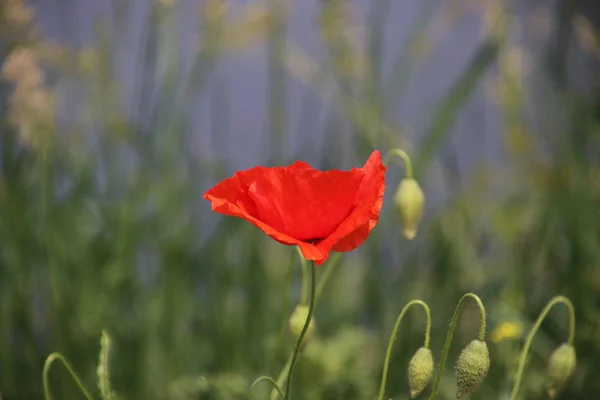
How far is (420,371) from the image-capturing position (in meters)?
0.39

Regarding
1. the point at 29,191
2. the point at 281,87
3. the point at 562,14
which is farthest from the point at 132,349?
the point at 562,14

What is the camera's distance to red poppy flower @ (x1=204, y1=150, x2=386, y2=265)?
1.19ft

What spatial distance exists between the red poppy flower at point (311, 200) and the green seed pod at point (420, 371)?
0.25ft

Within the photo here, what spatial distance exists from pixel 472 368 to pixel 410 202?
0.14 meters

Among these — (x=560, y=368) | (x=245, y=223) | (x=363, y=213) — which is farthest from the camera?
(x=245, y=223)

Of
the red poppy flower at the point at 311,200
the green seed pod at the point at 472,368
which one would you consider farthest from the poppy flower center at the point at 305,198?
the green seed pod at the point at 472,368

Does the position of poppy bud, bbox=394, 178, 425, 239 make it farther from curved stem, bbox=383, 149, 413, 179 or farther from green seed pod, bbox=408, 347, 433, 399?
green seed pod, bbox=408, 347, 433, 399

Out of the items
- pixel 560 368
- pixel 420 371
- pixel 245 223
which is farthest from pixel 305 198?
pixel 245 223

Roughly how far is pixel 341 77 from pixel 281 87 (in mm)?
167

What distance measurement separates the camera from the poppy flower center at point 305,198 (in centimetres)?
36

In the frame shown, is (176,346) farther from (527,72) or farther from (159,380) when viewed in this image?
(527,72)

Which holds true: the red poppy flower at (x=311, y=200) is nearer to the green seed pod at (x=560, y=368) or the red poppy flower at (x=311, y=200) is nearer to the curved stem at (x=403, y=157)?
the curved stem at (x=403, y=157)

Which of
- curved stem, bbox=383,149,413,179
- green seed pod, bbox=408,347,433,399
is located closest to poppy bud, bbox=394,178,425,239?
curved stem, bbox=383,149,413,179

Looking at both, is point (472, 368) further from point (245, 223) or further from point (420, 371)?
point (245, 223)
